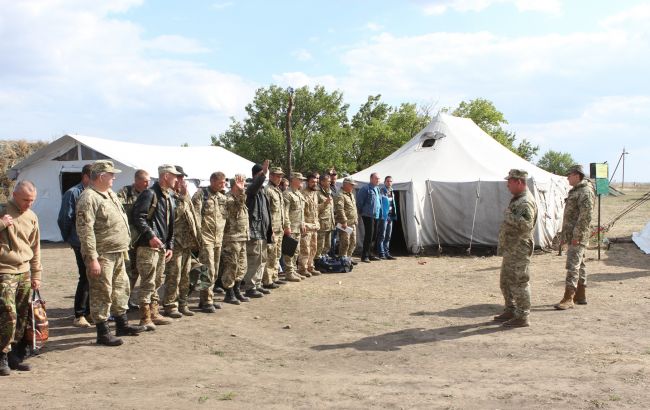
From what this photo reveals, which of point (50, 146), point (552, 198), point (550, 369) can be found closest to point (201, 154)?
point (50, 146)

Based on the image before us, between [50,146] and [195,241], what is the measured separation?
12.8 metres

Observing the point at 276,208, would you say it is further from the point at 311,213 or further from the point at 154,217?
the point at 154,217

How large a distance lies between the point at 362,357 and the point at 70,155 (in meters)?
15.1

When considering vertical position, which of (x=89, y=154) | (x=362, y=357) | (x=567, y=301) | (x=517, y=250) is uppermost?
(x=89, y=154)

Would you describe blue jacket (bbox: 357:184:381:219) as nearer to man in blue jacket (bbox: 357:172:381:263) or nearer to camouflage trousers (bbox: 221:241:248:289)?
man in blue jacket (bbox: 357:172:381:263)

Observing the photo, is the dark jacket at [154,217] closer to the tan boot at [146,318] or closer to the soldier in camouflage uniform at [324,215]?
the tan boot at [146,318]

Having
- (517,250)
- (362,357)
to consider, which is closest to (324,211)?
(517,250)

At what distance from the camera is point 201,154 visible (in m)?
21.5

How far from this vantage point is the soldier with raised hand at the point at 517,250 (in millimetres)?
6816

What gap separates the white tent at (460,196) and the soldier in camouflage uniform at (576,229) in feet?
19.3

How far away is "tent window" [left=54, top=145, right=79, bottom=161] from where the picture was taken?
58.9ft

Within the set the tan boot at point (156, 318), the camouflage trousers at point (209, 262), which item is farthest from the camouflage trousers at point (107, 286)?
the camouflage trousers at point (209, 262)

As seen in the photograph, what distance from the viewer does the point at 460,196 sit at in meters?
14.5

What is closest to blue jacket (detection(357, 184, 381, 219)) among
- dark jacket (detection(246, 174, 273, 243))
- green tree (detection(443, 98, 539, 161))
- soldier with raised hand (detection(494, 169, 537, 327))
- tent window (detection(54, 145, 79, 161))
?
dark jacket (detection(246, 174, 273, 243))
